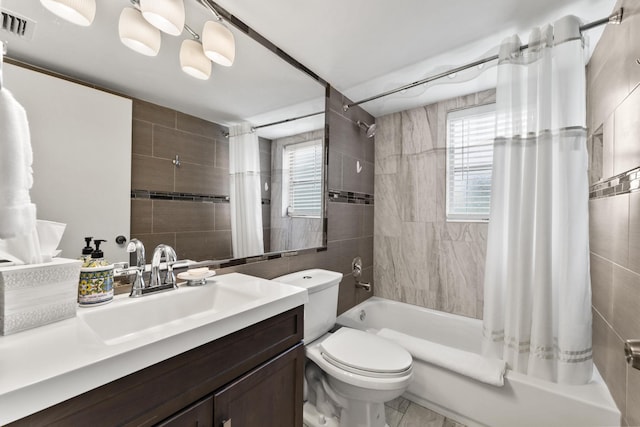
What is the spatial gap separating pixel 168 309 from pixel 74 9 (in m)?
1.11

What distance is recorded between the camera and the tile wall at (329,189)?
43.9 inches

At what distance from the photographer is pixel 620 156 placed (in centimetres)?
113

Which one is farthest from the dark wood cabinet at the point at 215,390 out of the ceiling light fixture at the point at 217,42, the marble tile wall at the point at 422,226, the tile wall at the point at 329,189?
the marble tile wall at the point at 422,226

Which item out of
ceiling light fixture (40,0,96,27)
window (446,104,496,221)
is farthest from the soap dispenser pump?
window (446,104,496,221)

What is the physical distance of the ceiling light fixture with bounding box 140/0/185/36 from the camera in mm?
1053

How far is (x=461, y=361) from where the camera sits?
1490 mm

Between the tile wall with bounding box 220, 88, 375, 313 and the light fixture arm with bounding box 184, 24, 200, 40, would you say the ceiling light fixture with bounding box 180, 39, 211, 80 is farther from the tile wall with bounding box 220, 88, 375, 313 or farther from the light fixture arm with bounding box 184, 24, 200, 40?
the tile wall with bounding box 220, 88, 375, 313

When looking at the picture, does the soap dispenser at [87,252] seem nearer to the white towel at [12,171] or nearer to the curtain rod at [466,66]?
the white towel at [12,171]

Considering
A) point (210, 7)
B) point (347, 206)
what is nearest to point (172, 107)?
point (210, 7)

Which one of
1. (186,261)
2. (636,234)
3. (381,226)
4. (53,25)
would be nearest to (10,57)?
(53,25)

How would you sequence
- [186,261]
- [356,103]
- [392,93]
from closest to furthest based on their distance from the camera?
1. [186,261]
2. [392,93]
3. [356,103]

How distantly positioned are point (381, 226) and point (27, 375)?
7.80 feet

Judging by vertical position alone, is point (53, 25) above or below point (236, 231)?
above

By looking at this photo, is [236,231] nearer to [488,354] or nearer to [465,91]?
[488,354]
